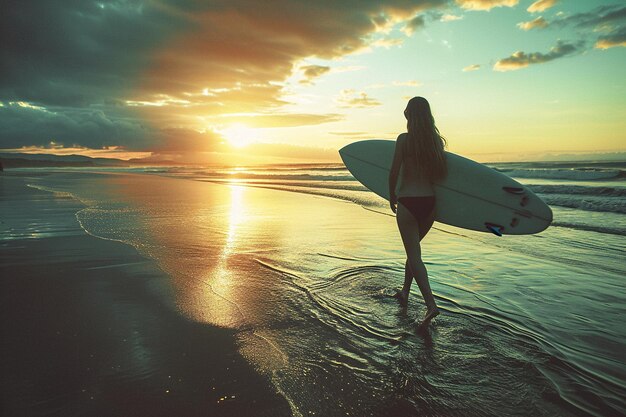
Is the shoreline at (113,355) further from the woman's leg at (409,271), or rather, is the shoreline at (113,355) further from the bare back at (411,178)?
the bare back at (411,178)

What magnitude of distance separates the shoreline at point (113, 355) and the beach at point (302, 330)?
0.04 feet

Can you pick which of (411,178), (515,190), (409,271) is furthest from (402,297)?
(515,190)

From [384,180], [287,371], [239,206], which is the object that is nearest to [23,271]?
[287,371]

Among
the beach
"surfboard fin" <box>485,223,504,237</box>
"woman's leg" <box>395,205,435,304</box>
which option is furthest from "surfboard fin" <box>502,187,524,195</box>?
"woman's leg" <box>395,205,435,304</box>

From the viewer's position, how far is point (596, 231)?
Answer: 7.65m

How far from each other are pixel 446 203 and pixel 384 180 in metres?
1.08

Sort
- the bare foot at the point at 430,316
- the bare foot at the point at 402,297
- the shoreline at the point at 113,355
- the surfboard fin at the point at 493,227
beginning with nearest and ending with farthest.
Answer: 1. the shoreline at the point at 113,355
2. the bare foot at the point at 430,316
3. the bare foot at the point at 402,297
4. the surfboard fin at the point at 493,227

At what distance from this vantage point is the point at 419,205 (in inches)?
131

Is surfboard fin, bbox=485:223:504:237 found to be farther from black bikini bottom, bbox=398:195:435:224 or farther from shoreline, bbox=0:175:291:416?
shoreline, bbox=0:175:291:416

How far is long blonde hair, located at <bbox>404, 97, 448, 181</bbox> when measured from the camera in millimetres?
3225

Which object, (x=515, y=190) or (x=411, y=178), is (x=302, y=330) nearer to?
(x=411, y=178)

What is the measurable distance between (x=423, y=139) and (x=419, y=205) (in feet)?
1.96

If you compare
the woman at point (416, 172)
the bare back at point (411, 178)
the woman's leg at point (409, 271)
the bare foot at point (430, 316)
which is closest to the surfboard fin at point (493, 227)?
the woman's leg at point (409, 271)

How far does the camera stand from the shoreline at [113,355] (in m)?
1.98
